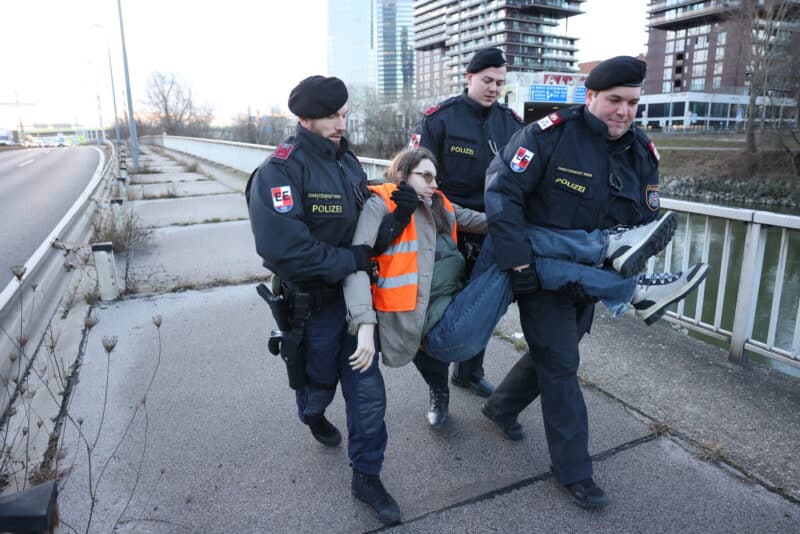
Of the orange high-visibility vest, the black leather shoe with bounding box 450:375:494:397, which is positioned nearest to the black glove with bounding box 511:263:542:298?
the orange high-visibility vest

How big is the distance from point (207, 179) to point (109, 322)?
43.7 feet

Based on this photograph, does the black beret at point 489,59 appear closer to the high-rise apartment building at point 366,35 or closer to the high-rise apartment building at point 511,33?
the high-rise apartment building at point 511,33

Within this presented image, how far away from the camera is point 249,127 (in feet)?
102

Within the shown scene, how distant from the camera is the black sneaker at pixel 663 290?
8.14ft

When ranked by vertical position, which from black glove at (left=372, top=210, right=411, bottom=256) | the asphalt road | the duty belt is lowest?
the asphalt road

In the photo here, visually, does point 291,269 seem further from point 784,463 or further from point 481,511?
point 784,463

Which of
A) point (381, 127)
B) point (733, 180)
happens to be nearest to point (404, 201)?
point (381, 127)

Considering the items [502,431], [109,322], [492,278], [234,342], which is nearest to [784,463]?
[502,431]

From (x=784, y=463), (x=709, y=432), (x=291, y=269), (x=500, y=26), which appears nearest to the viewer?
(x=291, y=269)

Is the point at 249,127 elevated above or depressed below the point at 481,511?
above

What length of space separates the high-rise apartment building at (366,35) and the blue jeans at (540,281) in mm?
113494

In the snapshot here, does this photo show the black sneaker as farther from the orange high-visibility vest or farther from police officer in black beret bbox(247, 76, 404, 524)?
police officer in black beret bbox(247, 76, 404, 524)

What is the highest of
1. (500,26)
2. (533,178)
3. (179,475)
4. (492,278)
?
(500,26)

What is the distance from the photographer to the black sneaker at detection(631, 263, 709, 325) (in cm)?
248
